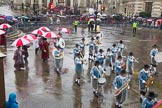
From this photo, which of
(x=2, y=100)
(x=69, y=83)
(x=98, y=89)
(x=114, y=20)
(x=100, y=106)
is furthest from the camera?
(x=114, y=20)

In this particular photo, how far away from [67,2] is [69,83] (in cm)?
7807

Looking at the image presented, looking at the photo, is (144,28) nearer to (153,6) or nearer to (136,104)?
(153,6)

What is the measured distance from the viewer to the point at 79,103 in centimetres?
1167

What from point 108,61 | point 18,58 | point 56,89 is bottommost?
point 56,89

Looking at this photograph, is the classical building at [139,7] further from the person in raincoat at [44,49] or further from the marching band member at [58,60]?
the marching band member at [58,60]

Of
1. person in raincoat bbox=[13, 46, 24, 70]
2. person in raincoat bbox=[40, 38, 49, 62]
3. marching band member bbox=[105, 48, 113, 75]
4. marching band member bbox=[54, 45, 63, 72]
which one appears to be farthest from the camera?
person in raincoat bbox=[40, 38, 49, 62]

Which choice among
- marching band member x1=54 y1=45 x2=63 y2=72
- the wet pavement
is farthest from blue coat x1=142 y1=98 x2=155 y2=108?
marching band member x1=54 y1=45 x2=63 y2=72

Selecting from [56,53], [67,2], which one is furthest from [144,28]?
[67,2]

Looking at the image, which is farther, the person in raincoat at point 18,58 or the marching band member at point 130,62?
the person in raincoat at point 18,58

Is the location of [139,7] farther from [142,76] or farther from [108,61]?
[142,76]

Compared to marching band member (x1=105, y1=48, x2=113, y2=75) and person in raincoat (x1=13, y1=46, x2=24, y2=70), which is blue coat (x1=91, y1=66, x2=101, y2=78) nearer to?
marching band member (x1=105, y1=48, x2=113, y2=75)

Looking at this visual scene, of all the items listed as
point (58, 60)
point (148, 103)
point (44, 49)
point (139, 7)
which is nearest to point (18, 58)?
point (58, 60)

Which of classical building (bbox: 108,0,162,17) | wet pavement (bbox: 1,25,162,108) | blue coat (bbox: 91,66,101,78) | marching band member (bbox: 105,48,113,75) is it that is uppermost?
classical building (bbox: 108,0,162,17)

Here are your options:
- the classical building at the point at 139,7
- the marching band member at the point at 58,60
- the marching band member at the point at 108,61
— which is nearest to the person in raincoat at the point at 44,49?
the marching band member at the point at 58,60
